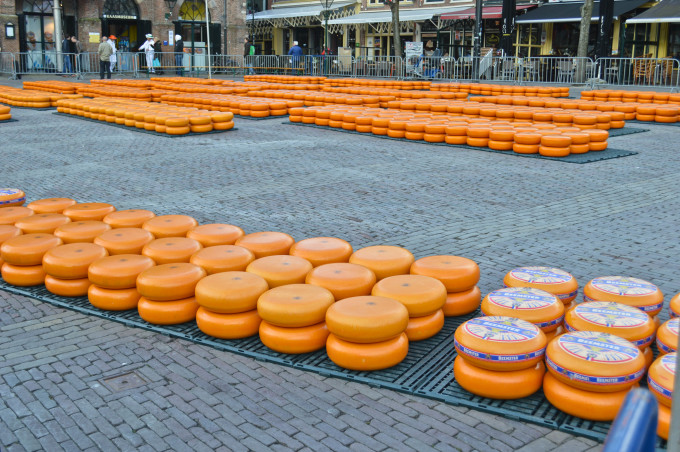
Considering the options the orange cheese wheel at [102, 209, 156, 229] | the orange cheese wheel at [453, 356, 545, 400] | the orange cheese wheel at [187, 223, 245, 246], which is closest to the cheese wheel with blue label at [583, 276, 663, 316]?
the orange cheese wheel at [453, 356, 545, 400]

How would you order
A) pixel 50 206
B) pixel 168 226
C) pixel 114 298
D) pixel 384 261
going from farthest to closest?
pixel 50 206, pixel 168 226, pixel 384 261, pixel 114 298

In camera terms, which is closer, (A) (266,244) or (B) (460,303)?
(B) (460,303)

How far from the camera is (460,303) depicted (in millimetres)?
5211

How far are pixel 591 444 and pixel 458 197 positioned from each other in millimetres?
6121

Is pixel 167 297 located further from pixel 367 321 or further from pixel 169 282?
pixel 367 321

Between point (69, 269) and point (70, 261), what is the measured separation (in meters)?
0.07

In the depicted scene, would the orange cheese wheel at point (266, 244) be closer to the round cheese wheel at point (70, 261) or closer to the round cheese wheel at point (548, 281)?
the round cheese wheel at point (70, 261)

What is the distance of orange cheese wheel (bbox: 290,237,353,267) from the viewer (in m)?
5.64

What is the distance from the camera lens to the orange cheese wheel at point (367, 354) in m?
4.33

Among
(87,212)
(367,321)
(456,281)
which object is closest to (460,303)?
(456,281)

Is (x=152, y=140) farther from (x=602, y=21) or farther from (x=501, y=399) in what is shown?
(x=602, y=21)

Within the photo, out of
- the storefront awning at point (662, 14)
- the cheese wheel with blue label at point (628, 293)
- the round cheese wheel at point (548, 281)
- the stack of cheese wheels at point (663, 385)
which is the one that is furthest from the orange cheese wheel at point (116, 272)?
the storefront awning at point (662, 14)

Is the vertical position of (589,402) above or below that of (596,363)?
below

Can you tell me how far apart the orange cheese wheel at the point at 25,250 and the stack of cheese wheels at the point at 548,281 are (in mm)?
4202
